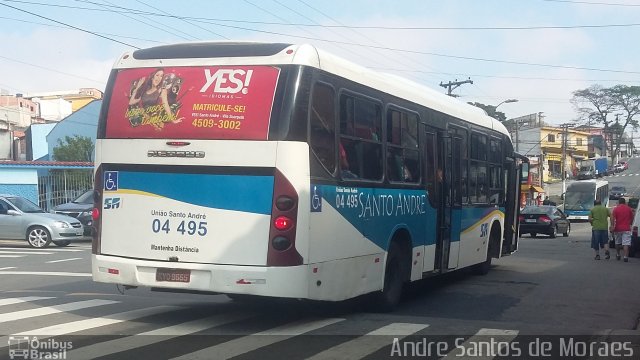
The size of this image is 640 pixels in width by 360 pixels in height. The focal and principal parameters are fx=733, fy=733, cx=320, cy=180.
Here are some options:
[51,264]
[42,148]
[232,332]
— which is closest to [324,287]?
[232,332]

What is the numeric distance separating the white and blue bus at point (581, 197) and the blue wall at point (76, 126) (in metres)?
34.4

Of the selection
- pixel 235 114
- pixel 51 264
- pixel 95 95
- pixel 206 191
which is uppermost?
pixel 95 95

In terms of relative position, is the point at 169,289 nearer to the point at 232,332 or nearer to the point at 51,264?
the point at 232,332

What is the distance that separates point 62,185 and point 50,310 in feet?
91.5

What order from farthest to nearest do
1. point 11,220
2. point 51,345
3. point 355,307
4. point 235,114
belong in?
point 11,220 < point 355,307 < point 235,114 < point 51,345

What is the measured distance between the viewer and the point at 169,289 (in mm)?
8297

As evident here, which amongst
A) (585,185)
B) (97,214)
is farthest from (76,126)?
(97,214)

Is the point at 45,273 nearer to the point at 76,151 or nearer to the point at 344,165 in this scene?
the point at 344,165

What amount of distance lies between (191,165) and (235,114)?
77 centimetres

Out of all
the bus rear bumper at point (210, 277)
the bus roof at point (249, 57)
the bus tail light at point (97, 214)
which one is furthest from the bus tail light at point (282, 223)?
the bus tail light at point (97, 214)

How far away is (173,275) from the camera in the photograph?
817 cm

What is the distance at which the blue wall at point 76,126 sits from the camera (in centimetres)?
5175

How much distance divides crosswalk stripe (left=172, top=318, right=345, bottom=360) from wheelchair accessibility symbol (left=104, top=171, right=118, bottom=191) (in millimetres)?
2355

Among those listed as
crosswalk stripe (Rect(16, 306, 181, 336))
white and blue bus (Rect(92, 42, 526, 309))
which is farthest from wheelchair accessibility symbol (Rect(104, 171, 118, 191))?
crosswalk stripe (Rect(16, 306, 181, 336))
